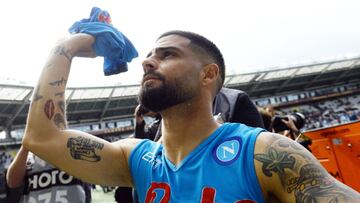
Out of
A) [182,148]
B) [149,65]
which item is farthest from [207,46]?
[182,148]

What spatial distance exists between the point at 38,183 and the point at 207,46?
5.46ft

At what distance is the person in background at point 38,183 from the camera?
212cm

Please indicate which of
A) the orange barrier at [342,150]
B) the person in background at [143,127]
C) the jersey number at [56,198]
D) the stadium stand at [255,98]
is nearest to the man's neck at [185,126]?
the person in background at [143,127]

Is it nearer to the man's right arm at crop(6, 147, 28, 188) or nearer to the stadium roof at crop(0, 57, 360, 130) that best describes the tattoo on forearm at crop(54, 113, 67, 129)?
the man's right arm at crop(6, 147, 28, 188)

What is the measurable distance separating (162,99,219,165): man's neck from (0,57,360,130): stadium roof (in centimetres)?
1853

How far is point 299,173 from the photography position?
0.91 meters

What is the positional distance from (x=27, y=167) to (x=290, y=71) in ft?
95.7

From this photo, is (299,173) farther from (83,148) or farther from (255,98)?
(255,98)

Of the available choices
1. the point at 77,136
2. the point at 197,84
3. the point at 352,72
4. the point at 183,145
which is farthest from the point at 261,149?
the point at 352,72

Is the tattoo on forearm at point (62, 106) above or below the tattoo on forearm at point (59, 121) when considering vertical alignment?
above

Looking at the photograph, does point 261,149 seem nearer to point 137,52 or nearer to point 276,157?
point 276,157

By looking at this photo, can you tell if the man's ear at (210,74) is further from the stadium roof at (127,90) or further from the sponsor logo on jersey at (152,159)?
the stadium roof at (127,90)

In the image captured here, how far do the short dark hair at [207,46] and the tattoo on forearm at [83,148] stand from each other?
24.9 inches

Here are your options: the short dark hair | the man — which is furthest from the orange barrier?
the man
